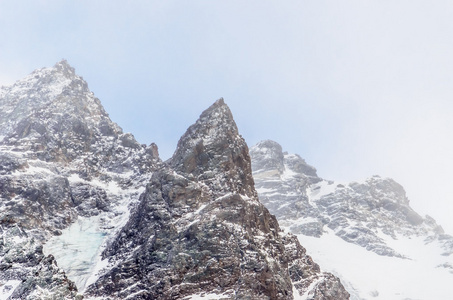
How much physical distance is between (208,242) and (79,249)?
86.8 feet

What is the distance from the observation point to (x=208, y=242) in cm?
6041

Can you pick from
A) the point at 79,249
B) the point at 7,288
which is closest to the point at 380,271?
the point at 79,249

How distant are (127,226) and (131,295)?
15968 mm

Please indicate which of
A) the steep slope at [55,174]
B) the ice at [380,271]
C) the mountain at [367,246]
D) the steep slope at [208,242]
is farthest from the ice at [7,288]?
the mountain at [367,246]

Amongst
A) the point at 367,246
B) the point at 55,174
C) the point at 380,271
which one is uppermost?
the point at 367,246

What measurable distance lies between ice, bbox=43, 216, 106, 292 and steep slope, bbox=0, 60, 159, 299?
1.15 feet

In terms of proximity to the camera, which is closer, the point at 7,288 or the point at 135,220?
the point at 7,288

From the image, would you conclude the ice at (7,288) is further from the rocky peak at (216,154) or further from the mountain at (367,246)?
the mountain at (367,246)

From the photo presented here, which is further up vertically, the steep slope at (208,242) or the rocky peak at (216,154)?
the rocky peak at (216,154)

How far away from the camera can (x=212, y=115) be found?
85.2 metres

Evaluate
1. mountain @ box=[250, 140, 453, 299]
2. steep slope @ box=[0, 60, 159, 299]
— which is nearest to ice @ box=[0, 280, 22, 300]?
steep slope @ box=[0, 60, 159, 299]

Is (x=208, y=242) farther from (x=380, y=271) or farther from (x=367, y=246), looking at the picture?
(x=367, y=246)

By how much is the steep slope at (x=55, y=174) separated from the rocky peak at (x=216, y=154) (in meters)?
19.4

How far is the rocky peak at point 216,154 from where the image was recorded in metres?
74.4
